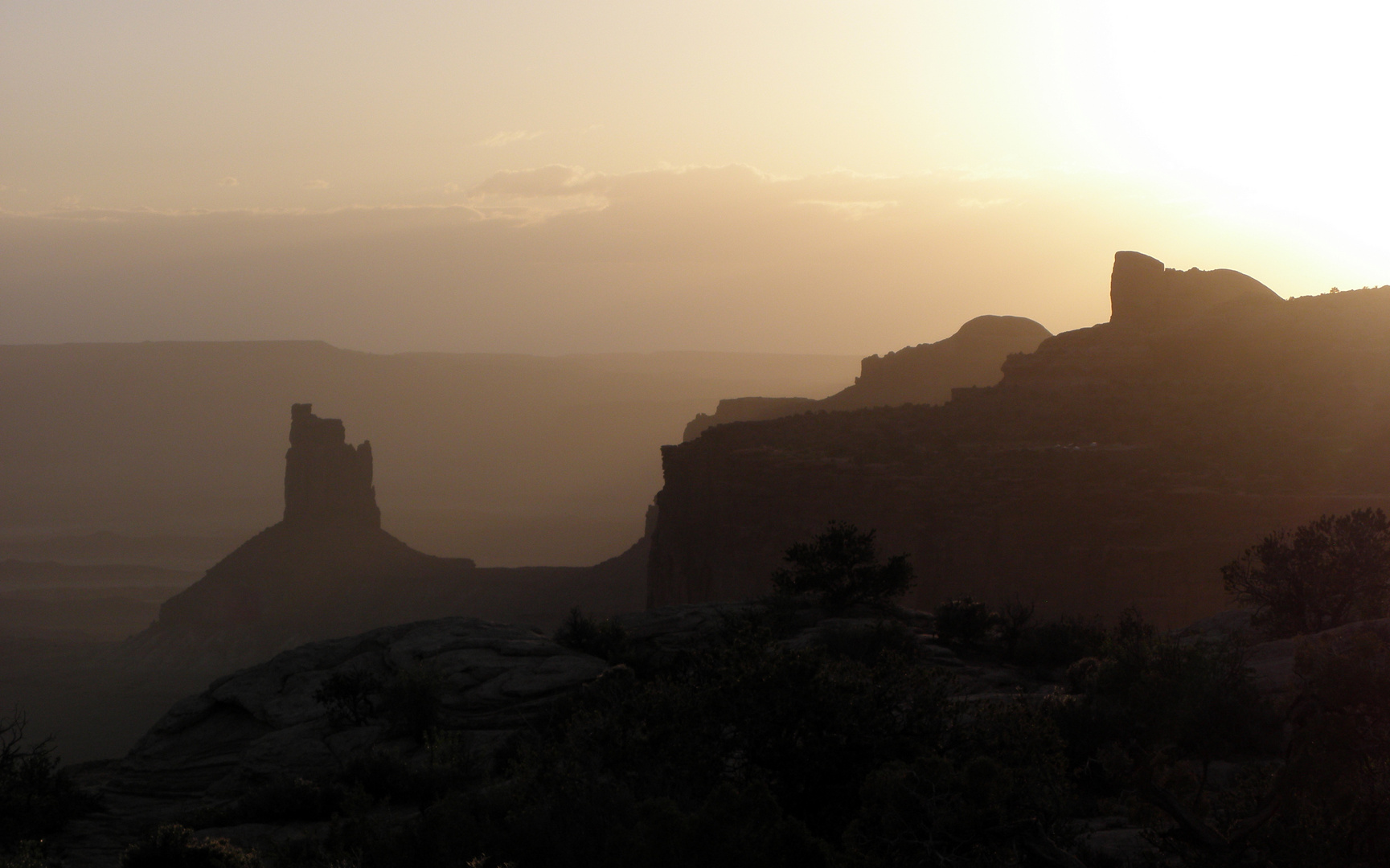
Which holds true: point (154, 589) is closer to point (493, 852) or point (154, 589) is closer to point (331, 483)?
point (331, 483)

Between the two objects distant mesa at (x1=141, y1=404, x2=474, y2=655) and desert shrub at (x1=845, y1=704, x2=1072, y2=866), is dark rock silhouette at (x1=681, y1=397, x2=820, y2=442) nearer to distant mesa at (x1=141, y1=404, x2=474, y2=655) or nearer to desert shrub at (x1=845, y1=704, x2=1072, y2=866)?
distant mesa at (x1=141, y1=404, x2=474, y2=655)

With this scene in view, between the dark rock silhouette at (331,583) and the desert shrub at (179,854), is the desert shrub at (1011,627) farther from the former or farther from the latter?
the dark rock silhouette at (331,583)

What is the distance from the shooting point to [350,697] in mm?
22297

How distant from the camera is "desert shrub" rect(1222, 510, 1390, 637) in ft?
64.1

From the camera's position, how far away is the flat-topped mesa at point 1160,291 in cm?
5372

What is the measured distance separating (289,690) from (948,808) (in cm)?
2067

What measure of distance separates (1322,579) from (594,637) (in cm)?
1503

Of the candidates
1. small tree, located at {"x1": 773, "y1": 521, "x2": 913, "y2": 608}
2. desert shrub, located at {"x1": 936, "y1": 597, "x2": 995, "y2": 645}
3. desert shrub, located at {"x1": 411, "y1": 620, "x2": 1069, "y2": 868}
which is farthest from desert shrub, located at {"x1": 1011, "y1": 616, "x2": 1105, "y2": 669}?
desert shrub, located at {"x1": 411, "y1": 620, "x2": 1069, "y2": 868}

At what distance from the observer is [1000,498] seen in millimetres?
37219

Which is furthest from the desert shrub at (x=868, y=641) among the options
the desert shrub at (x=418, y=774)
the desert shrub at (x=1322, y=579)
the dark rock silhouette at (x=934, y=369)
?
the dark rock silhouette at (x=934, y=369)

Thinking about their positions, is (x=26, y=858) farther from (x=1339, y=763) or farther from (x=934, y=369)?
(x=934, y=369)

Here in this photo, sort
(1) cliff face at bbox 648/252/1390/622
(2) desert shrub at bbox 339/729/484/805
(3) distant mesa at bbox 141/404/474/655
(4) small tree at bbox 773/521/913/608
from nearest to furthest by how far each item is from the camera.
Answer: (2) desert shrub at bbox 339/729/484/805, (4) small tree at bbox 773/521/913/608, (1) cliff face at bbox 648/252/1390/622, (3) distant mesa at bbox 141/404/474/655

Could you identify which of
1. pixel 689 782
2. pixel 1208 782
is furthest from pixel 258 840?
pixel 1208 782

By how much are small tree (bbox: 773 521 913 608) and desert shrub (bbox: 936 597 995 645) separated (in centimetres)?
315
